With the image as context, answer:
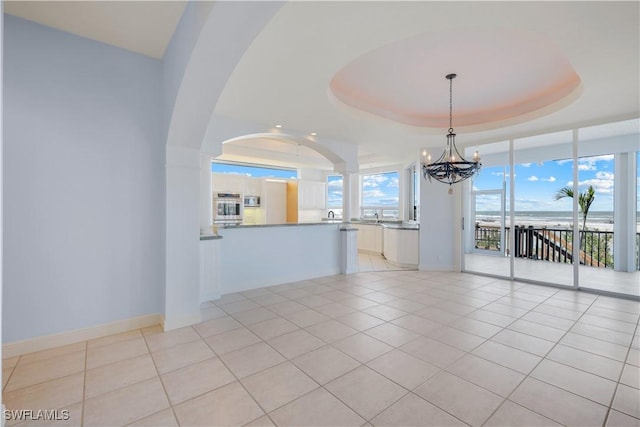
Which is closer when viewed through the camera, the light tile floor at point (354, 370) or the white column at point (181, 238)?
the light tile floor at point (354, 370)

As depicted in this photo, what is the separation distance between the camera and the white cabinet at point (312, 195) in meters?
8.80

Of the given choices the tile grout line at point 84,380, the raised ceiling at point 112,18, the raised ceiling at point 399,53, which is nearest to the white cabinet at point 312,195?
the raised ceiling at point 399,53

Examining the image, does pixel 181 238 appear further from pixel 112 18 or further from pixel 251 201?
pixel 251 201

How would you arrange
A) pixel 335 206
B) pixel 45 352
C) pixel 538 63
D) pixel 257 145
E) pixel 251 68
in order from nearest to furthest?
pixel 45 352
pixel 251 68
pixel 538 63
pixel 257 145
pixel 335 206

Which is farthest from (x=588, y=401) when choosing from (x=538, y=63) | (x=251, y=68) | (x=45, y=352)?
(x=45, y=352)

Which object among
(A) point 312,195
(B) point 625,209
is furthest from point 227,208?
(B) point 625,209

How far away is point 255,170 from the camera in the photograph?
852 cm

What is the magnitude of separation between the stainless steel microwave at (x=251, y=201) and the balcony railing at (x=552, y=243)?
5.50m

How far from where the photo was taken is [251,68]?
9.55ft

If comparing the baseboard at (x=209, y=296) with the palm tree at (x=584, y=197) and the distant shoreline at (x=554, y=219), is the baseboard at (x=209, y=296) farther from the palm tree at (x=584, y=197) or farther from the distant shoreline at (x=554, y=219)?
the palm tree at (x=584, y=197)

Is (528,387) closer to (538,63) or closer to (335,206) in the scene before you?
(538,63)

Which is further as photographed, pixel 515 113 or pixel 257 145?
pixel 257 145

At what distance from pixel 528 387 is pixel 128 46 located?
4.57m

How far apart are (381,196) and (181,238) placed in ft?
22.0
